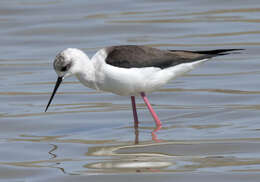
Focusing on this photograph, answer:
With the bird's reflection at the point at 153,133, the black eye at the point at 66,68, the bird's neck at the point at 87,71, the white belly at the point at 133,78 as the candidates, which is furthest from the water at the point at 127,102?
the black eye at the point at 66,68

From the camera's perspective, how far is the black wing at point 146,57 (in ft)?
30.1

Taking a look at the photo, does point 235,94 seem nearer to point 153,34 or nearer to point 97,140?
point 97,140

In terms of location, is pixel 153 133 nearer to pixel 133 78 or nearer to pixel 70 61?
pixel 133 78

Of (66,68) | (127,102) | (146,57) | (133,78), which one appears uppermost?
(146,57)

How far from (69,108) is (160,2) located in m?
7.89

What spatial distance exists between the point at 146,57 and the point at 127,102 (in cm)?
192

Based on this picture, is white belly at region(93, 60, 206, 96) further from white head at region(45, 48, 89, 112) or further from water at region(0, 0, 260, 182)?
water at region(0, 0, 260, 182)

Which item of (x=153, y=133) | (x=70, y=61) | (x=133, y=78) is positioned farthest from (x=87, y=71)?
(x=153, y=133)

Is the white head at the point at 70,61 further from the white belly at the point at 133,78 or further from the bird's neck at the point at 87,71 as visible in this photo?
the white belly at the point at 133,78

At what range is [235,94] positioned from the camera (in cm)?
1110

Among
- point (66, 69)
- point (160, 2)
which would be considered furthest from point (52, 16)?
point (66, 69)

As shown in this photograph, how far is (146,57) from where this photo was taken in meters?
9.36

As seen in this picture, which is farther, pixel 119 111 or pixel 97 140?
pixel 119 111

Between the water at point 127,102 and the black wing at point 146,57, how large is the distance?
84cm
